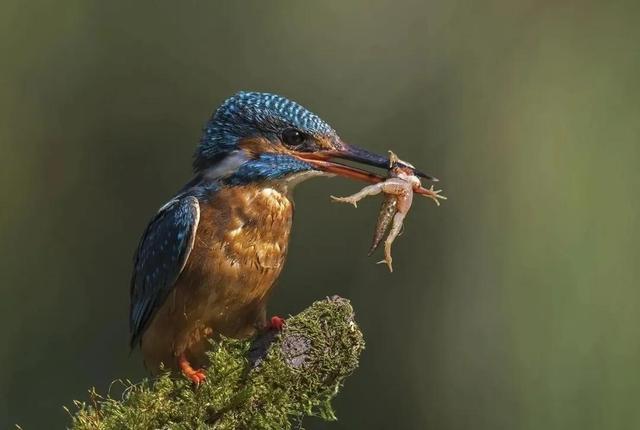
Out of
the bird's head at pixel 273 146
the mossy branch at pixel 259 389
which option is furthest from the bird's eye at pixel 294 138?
the mossy branch at pixel 259 389

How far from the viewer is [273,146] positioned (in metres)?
2.63

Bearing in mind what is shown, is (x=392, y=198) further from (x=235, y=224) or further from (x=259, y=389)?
(x=259, y=389)

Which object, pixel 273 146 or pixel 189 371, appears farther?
pixel 273 146

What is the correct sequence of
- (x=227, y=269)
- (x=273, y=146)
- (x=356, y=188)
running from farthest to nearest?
(x=356, y=188) → (x=273, y=146) → (x=227, y=269)

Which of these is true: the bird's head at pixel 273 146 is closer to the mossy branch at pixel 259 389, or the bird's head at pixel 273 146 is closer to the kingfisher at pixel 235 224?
the kingfisher at pixel 235 224

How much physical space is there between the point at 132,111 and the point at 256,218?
2697mm

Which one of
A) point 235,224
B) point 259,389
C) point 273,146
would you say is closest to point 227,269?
point 235,224

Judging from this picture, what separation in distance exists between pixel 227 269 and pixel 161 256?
24 cm

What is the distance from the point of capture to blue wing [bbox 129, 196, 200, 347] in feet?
8.43

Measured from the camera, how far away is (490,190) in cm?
412

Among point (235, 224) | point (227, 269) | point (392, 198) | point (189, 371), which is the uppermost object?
point (392, 198)

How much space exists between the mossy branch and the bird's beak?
2.16 ft

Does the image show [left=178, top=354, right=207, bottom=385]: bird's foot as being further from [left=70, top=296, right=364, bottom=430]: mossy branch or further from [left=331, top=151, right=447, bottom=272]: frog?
[left=331, top=151, right=447, bottom=272]: frog

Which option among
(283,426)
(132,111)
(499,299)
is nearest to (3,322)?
(132,111)
